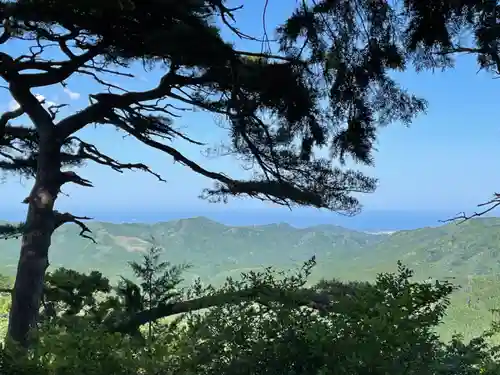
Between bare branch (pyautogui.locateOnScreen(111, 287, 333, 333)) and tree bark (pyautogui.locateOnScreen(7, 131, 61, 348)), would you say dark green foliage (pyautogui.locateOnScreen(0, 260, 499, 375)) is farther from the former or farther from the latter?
tree bark (pyautogui.locateOnScreen(7, 131, 61, 348))

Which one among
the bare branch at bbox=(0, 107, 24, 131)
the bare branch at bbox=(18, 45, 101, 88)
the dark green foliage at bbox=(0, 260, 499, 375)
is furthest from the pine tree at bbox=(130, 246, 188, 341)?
the bare branch at bbox=(0, 107, 24, 131)

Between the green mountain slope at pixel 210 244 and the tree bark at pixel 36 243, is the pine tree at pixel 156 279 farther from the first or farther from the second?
the green mountain slope at pixel 210 244

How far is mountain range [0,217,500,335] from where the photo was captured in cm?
298

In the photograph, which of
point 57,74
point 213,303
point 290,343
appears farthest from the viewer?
point 57,74

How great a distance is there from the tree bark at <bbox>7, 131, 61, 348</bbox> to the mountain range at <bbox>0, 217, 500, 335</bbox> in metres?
0.41

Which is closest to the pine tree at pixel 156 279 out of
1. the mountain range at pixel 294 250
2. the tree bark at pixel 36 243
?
the mountain range at pixel 294 250

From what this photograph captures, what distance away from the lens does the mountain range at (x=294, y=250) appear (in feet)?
9.77

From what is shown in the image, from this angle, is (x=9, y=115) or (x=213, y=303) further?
(x=9, y=115)

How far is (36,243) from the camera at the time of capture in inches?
92.9

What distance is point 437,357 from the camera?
1099mm

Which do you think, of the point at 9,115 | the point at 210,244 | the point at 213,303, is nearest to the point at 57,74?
the point at 9,115

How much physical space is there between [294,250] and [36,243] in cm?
267

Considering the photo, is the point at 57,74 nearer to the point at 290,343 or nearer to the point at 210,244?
the point at 290,343

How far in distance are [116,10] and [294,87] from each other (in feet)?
2.48
